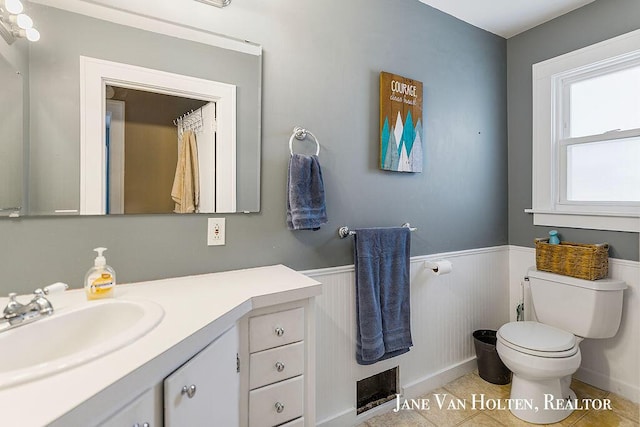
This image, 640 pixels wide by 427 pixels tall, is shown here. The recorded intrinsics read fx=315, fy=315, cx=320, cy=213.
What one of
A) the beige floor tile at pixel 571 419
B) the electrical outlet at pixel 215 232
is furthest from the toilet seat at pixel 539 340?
the electrical outlet at pixel 215 232

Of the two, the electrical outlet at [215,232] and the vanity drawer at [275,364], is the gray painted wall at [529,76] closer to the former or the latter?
the vanity drawer at [275,364]

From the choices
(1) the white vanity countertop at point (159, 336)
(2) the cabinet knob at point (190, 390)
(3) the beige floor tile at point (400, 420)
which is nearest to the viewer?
(1) the white vanity countertop at point (159, 336)

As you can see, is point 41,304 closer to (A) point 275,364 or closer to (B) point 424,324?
(A) point 275,364

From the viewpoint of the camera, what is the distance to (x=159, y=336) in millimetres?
720

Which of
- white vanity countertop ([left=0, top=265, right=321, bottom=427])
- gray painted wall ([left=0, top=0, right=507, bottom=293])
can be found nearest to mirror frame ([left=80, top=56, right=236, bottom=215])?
gray painted wall ([left=0, top=0, right=507, bottom=293])

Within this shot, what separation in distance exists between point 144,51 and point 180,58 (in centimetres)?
13

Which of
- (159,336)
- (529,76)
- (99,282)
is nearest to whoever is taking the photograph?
(159,336)

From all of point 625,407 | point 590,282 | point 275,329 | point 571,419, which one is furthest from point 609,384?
point 275,329

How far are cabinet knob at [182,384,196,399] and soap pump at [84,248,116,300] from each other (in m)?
0.45

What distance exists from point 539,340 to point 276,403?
1454mm

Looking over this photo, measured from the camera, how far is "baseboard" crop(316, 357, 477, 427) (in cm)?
165

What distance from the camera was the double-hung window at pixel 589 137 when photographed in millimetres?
1891

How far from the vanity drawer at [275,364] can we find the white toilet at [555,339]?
1262mm

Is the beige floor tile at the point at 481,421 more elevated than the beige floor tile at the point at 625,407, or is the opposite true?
the beige floor tile at the point at 625,407
